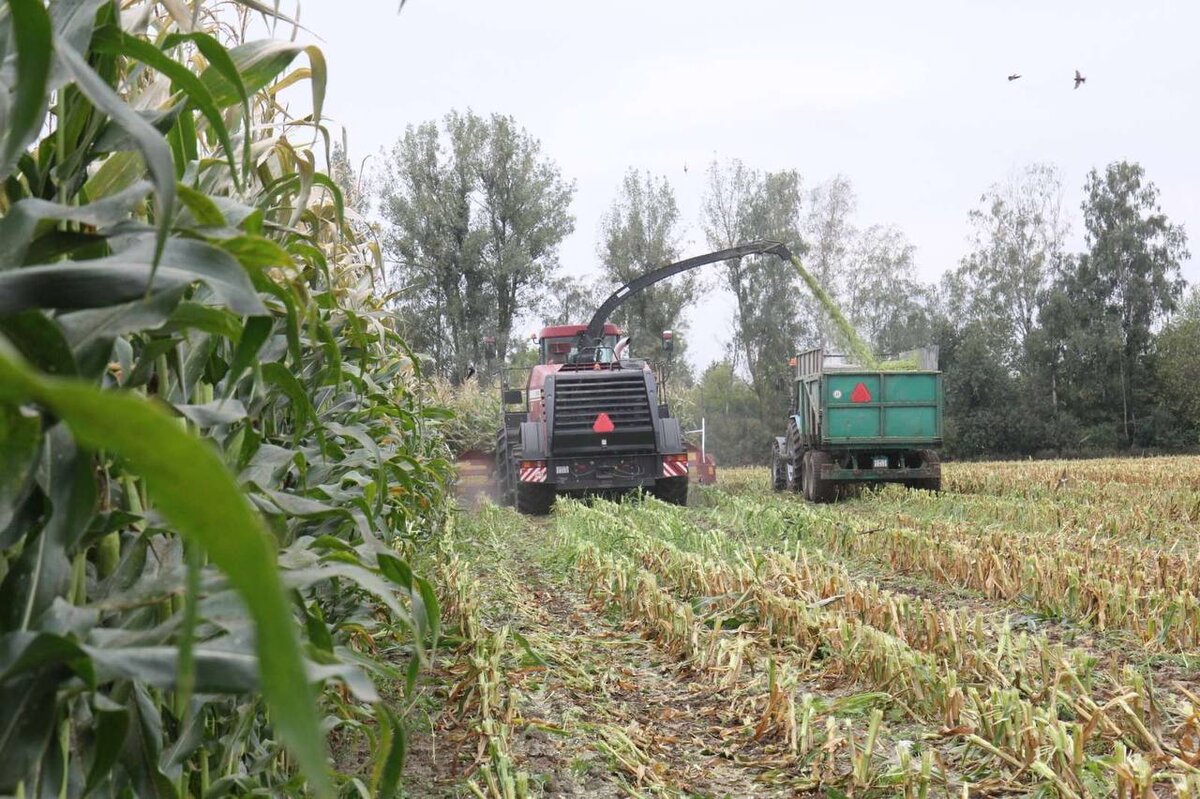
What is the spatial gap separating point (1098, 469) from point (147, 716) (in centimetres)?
2181

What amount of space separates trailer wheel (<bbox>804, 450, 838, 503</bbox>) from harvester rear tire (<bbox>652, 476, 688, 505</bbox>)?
182 centimetres

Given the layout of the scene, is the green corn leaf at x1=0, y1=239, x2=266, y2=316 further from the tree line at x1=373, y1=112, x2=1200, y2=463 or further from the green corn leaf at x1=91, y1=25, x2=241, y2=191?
the tree line at x1=373, y1=112, x2=1200, y2=463

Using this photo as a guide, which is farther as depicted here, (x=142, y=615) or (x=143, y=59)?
(x=142, y=615)

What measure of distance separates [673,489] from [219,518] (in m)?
14.3

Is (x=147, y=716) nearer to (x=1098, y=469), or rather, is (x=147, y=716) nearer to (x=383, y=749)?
(x=383, y=749)

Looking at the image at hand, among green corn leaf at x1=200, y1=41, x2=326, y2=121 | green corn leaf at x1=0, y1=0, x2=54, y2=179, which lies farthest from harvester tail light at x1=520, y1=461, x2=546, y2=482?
green corn leaf at x1=0, y1=0, x2=54, y2=179

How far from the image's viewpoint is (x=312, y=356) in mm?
2883

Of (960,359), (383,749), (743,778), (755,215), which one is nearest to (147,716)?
(383,749)

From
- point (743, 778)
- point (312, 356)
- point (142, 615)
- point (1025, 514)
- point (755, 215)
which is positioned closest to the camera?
point (142, 615)

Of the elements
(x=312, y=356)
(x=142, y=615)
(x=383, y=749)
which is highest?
(x=312, y=356)

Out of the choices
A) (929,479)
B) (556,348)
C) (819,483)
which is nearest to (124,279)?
(819,483)

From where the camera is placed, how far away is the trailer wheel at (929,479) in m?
14.7

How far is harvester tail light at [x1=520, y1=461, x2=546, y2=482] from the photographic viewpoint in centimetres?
1448

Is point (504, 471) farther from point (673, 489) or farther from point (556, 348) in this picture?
point (673, 489)
